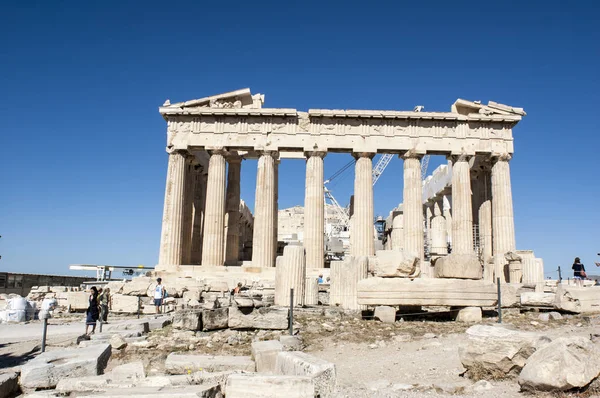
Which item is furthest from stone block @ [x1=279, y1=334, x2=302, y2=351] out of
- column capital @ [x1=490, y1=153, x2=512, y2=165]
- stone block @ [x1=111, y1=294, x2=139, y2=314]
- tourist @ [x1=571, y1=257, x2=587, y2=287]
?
column capital @ [x1=490, y1=153, x2=512, y2=165]

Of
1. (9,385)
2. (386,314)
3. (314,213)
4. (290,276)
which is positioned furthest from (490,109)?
(9,385)

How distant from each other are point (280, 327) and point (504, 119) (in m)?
21.7

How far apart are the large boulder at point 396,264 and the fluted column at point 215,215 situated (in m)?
14.7

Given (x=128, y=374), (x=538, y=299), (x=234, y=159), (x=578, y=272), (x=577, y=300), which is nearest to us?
(x=128, y=374)

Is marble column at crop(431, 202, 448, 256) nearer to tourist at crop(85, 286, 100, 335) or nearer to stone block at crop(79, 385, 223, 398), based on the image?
tourist at crop(85, 286, 100, 335)

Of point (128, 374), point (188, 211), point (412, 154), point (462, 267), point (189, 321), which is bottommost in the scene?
point (128, 374)

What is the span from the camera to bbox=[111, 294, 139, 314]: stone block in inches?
723

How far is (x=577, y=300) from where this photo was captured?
1494 cm

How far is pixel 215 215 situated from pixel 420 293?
16.2 meters

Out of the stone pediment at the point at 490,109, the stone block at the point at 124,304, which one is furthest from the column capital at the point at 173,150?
the stone pediment at the point at 490,109

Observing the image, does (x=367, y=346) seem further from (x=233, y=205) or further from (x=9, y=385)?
(x=233, y=205)

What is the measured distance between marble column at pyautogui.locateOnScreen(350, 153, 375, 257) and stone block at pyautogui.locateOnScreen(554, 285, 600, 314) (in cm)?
1291

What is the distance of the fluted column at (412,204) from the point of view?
1102 inches

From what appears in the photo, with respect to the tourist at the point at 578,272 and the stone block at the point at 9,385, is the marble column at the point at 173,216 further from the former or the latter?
the stone block at the point at 9,385
